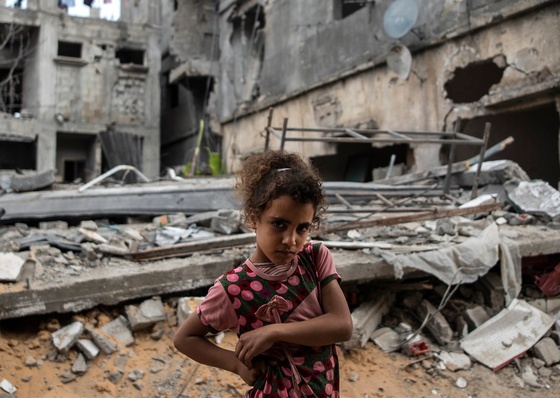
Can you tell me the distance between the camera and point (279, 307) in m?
1.45

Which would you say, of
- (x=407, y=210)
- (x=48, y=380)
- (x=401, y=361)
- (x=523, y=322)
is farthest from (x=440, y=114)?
(x=48, y=380)

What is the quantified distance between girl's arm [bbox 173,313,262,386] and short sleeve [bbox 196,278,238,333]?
24mm

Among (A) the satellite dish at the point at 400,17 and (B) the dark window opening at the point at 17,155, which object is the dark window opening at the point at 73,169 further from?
(A) the satellite dish at the point at 400,17

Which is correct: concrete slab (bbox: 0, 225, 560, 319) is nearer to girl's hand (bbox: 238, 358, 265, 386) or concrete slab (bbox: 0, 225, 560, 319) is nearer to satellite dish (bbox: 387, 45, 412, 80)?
girl's hand (bbox: 238, 358, 265, 386)

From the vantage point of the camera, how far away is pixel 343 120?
447 inches

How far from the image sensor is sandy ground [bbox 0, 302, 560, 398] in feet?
9.57

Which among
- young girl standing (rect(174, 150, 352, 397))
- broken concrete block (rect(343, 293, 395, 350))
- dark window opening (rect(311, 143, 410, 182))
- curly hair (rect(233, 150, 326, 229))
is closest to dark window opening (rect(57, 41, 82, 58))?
dark window opening (rect(311, 143, 410, 182))

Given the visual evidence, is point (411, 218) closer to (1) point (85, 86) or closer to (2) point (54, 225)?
(2) point (54, 225)

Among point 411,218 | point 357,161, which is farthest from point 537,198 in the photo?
point 357,161

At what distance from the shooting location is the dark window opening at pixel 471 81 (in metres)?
9.11

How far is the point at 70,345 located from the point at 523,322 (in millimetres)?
3312

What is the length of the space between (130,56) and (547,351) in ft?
59.3

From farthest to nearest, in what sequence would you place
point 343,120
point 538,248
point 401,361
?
point 343,120
point 538,248
point 401,361

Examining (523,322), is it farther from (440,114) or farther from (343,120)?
(343,120)
